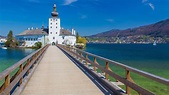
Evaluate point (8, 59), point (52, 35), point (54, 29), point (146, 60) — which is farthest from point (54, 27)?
point (146, 60)

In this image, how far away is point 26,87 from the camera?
27.1 feet

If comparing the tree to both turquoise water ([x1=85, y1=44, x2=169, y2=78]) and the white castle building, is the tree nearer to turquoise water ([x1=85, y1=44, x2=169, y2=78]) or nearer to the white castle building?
the white castle building

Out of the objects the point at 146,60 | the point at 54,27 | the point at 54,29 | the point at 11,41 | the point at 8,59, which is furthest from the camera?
the point at 11,41

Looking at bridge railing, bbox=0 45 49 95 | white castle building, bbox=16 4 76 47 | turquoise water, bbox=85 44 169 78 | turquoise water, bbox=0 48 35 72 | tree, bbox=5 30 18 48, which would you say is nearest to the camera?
bridge railing, bbox=0 45 49 95

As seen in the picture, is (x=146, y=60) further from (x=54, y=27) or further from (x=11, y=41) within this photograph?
(x=11, y=41)

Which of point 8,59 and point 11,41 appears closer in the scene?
point 8,59

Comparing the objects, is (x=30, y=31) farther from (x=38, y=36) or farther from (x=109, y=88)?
(x=109, y=88)

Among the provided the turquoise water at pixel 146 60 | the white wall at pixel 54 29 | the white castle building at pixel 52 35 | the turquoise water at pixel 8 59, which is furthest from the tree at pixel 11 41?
the turquoise water at pixel 146 60

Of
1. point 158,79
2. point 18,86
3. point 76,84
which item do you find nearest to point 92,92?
point 76,84

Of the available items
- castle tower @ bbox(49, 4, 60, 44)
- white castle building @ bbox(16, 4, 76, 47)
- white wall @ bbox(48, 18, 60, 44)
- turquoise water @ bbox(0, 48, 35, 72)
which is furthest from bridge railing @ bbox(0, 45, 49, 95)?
white wall @ bbox(48, 18, 60, 44)

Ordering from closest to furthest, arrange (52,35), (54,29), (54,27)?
1. (52,35)
2. (54,29)
3. (54,27)

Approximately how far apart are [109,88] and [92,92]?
2.05ft

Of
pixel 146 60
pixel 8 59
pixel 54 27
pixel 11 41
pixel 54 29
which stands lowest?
pixel 8 59

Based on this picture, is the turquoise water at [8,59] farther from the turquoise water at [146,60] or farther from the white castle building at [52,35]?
the white castle building at [52,35]
